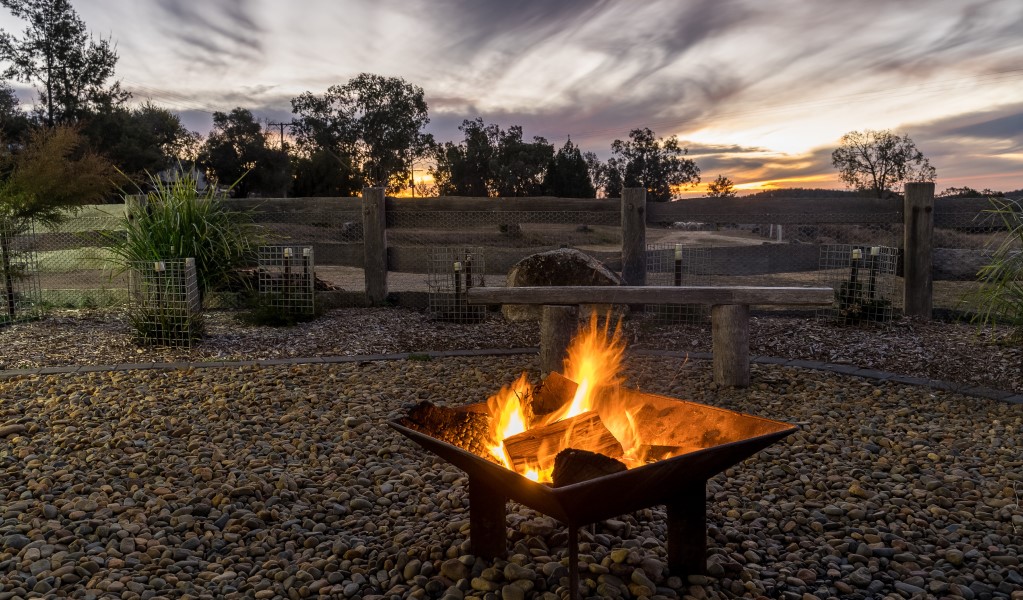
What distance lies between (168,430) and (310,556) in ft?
6.34

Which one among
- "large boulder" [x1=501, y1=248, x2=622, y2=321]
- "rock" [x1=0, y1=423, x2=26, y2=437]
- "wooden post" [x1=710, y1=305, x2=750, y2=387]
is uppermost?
"large boulder" [x1=501, y1=248, x2=622, y2=321]

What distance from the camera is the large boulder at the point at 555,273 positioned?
725 centimetres

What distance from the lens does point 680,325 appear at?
23.7ft

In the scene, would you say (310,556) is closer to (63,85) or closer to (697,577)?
(697,577)

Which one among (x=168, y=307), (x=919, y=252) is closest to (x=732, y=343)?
(x=919, y=252)

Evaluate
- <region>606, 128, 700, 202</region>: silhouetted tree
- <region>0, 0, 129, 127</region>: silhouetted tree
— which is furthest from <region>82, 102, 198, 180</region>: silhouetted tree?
<region>606, 128, 700, 202</region>: silhouetted tree

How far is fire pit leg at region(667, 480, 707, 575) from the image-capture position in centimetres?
256

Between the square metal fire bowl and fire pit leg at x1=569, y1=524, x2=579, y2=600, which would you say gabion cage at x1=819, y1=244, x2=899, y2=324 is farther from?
fire pit leg at x1=569, y1=524, x2=579, y2=600

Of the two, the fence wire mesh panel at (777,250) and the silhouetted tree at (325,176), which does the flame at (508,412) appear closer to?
the fence wire mesh panel at (777,250)

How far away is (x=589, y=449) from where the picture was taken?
8.13 feet

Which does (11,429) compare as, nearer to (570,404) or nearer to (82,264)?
(570,404)

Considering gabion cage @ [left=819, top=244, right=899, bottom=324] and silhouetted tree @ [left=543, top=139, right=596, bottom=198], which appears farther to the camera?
silhouetted tree @ [left=543, top=139, right=596, bottom=198]

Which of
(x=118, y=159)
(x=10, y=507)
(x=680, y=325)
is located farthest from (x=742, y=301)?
(x=118, y=159)

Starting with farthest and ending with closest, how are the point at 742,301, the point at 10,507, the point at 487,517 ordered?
the point at 742,301 → the point at 10,507 → the point at 487,517
